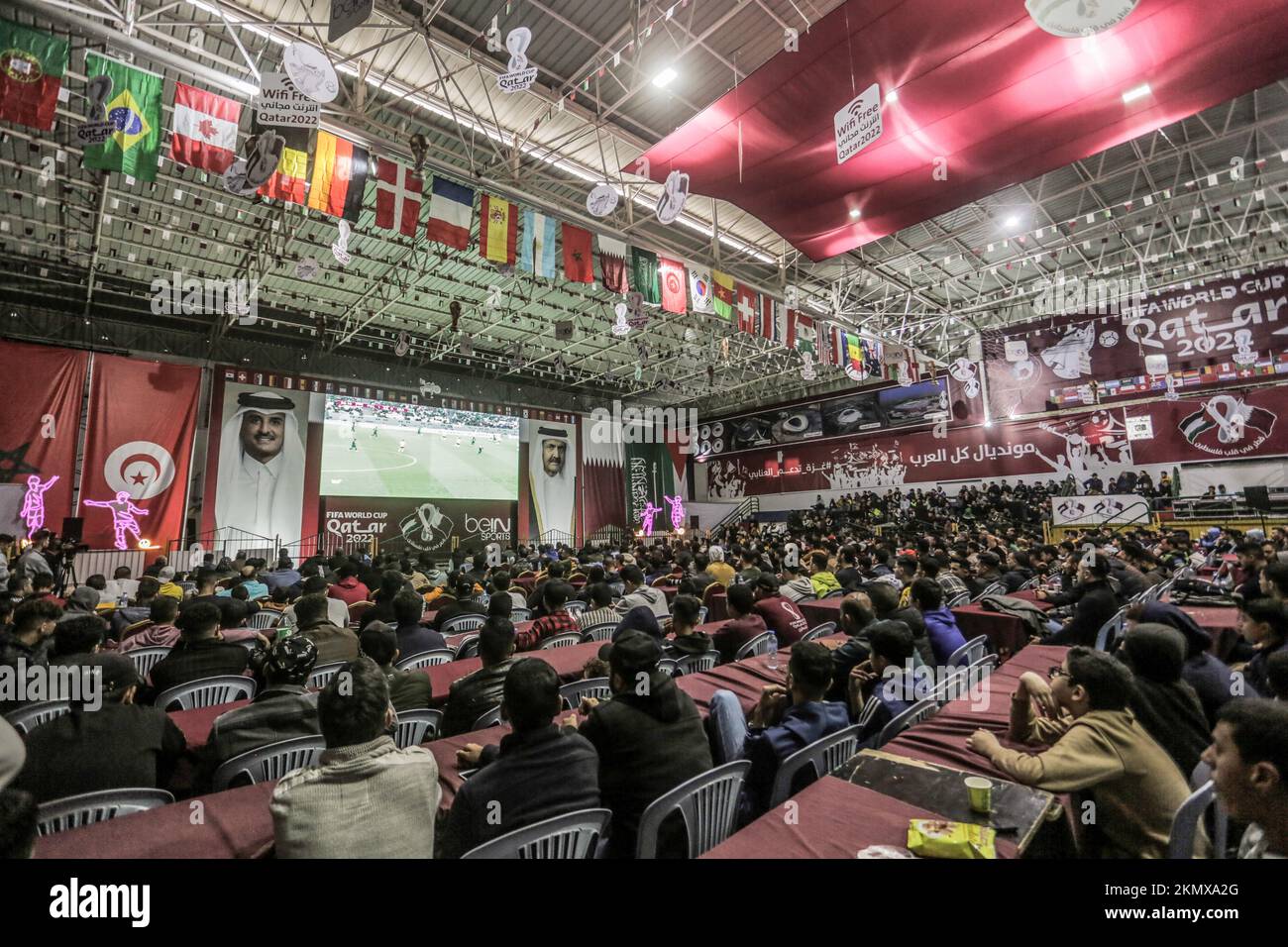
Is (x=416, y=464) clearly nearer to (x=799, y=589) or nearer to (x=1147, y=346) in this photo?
(x=799, y=589)

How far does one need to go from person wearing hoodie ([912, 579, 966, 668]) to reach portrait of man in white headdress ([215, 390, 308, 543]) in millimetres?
14499

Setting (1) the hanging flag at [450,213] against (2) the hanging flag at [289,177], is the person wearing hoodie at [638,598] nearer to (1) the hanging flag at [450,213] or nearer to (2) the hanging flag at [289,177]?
(1) the hanging flag at [450,213]

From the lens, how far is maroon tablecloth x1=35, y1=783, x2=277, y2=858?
1.42 meters

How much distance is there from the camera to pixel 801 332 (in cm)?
1090

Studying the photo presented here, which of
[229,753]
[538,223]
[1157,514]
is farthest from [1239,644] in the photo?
[1157,514]

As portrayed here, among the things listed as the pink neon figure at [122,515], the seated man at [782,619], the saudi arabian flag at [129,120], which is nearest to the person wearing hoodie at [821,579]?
the seated man at [782,619]

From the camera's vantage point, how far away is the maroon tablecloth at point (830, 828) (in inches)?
52.5

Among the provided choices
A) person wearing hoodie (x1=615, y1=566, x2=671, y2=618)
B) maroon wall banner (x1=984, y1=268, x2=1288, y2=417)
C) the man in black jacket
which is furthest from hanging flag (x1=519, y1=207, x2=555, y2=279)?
maroon wall banner (x1=984, y1=268, x2=1288, y2=417)

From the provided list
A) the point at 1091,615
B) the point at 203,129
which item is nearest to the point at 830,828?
the point at 1091,615

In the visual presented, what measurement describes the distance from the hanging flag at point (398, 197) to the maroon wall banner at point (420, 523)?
868 centimetres

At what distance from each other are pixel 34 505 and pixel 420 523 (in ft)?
24.3
